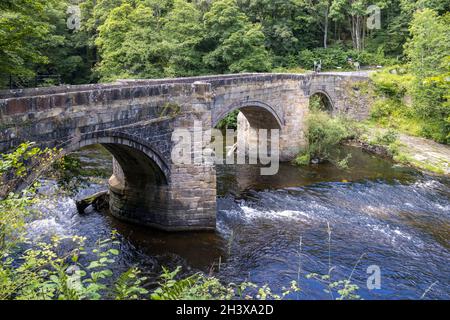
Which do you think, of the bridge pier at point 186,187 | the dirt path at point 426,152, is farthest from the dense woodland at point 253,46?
the bridge pier at point 186,187

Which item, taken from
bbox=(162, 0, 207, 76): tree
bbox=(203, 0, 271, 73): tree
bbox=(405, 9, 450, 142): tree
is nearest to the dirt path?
bbox=(405, 9, 450, 142): tree

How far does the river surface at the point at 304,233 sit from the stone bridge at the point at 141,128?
77cm

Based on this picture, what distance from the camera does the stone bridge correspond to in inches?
401

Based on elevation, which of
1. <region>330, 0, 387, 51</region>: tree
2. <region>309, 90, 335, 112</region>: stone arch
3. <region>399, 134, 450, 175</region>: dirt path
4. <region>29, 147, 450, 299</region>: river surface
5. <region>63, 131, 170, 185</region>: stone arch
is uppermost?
<region>330, 0, 387, 51</region>: tree

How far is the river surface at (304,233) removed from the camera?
12109 mm

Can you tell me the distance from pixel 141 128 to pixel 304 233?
6533mm

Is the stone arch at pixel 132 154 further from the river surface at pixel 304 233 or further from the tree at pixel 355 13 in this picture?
the tree at pixel 355 13

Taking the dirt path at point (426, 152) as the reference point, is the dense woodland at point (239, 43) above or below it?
above

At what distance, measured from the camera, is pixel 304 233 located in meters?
14.9

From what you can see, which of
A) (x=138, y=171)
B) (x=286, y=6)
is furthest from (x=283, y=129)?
(x=286, y=6)

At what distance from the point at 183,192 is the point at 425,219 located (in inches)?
362

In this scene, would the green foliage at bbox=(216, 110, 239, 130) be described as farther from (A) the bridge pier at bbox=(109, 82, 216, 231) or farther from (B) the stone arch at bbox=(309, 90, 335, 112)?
(A) the bridge pier at bbox=(109, 82, 216, 231)

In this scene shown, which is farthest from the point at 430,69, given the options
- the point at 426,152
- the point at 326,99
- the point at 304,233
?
the point at 304,233

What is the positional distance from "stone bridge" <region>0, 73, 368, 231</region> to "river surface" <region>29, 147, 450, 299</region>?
77 centimetres
